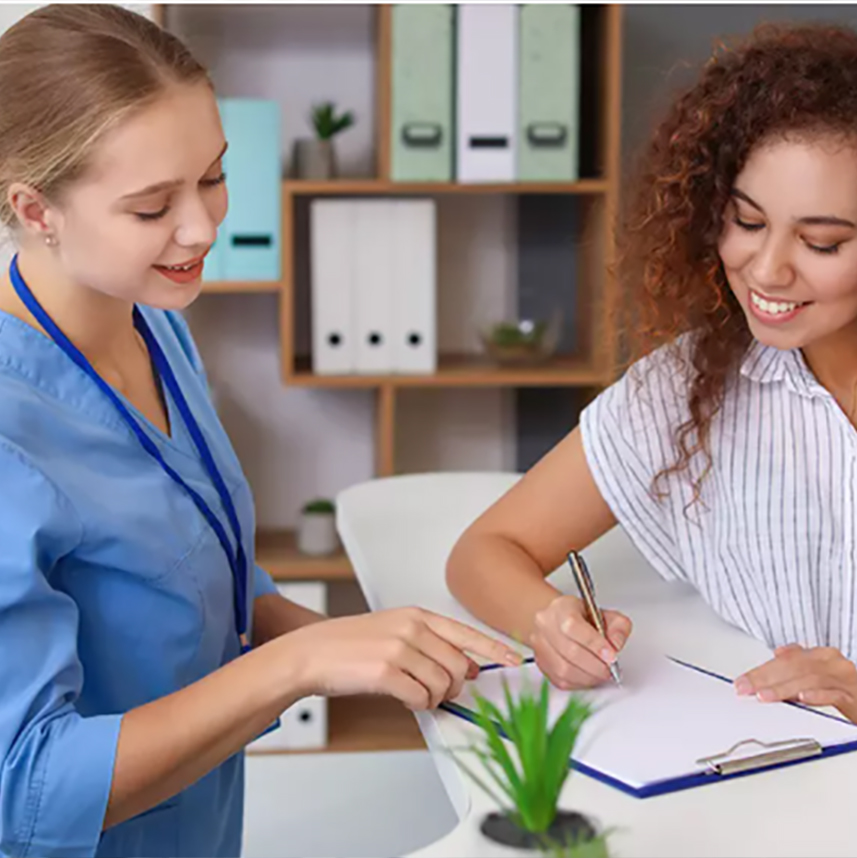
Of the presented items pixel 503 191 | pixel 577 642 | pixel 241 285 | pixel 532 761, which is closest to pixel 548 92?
pixel 503 191

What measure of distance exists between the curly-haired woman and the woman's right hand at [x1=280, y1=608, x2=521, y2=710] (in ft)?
0.44

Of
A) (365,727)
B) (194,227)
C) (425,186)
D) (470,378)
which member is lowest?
(365,727)

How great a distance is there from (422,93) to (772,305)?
5.78ft

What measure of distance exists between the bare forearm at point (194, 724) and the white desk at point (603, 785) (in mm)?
123

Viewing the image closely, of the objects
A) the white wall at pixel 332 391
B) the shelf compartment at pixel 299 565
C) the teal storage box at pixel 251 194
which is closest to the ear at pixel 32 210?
the teal storage box at pixel 251 194

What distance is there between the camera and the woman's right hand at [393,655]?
106 centimetres

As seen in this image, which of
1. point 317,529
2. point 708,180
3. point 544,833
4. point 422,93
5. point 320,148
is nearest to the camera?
point 544,833

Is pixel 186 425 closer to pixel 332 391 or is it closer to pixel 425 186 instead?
pixel 425 186

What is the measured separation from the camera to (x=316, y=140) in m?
3.08

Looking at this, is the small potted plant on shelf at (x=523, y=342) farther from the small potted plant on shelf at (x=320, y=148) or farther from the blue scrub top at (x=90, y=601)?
the blue scrub top at (x=90, y=601)

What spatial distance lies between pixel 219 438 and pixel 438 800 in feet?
1.47

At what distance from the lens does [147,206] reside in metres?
1.13

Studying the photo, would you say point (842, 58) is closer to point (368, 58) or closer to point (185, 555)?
point (185, 555)

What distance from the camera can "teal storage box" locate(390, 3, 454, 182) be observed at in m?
2.92
